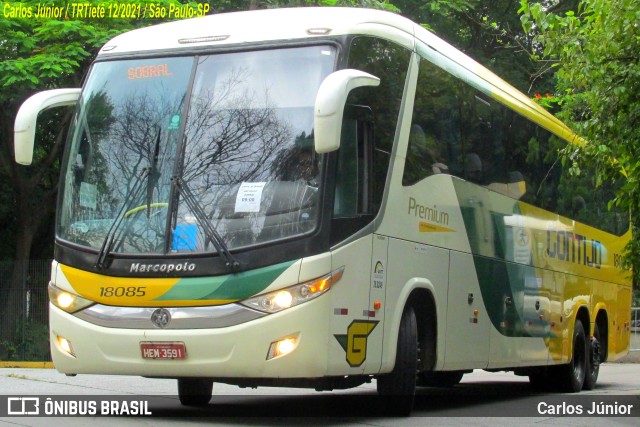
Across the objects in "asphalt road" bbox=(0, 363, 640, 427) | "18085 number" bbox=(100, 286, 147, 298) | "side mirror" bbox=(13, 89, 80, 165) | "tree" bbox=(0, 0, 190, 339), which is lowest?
"asphalt road" bbox=(0, 363, 640, 427)

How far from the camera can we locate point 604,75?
11.7 metres

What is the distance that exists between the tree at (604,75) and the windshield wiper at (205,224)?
4.71 meters

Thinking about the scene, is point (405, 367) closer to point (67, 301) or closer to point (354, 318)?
point (354, 318)

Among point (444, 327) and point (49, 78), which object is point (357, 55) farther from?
point (49, 78)

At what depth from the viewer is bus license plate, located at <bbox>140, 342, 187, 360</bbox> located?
28.4 feet

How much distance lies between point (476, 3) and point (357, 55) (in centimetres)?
1772

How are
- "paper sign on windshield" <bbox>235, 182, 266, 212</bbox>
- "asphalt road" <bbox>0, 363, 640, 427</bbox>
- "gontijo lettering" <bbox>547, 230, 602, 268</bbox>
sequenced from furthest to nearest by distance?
"gontijo lettering" <bbox>547, 230, 602, 268</bbox> → "asphalt road" <bbox>0, 363, 640, 427</bbox> → "paper sign on windshield" <bbox>235, 182, 266, 212</bbox>

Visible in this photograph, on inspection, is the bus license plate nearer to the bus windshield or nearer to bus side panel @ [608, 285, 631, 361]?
the bus windshield

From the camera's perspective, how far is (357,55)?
938 centimetres

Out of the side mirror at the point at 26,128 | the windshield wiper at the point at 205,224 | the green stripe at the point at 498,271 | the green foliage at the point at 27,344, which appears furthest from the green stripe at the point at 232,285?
→ the green foliage at the point at 27,344

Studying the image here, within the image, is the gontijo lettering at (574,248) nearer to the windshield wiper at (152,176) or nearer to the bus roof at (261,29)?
the bus roof at (261,29)

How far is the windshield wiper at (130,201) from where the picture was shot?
9.02 metres

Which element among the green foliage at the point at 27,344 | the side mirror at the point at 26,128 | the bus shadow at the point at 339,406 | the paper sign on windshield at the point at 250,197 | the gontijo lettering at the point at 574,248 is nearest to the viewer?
the paper sign on windshield at the point at 250,197

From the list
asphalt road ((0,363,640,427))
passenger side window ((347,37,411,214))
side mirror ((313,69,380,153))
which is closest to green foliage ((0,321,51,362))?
asphalt road ((0,363,640,427))
